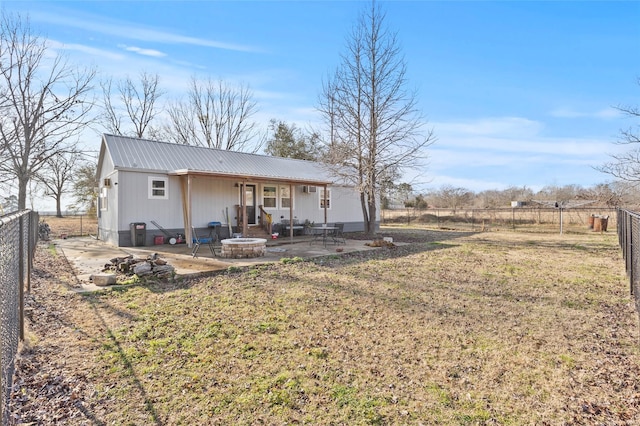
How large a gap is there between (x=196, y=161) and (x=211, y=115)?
17.5 m

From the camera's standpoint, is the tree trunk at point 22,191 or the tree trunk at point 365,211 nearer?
the tree trunk at point 22,191

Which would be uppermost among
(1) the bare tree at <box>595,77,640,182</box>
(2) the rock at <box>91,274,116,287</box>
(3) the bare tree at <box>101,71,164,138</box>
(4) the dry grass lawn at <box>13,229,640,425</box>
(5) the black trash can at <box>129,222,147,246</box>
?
(3) the bare tree at <box>101,71,164,138</box>

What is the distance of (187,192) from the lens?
1257 cm

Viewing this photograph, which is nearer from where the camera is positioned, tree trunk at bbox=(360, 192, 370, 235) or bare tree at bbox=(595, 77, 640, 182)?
bare tree at bbox=(595, 77, 640, 182)

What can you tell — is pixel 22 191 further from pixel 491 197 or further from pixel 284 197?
pixel 491 197

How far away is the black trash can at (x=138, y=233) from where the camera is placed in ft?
38.1

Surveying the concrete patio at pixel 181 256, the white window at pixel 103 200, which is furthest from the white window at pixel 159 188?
the white window at pixel 103 200

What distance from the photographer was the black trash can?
11.6 meters

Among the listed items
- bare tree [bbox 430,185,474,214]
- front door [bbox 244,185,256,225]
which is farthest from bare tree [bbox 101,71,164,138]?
bare tree [bbox 430,185,474,214]

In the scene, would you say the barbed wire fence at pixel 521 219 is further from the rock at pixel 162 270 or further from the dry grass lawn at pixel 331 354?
the rock at pixel 162 270

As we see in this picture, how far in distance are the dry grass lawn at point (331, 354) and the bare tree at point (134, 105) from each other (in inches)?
1001

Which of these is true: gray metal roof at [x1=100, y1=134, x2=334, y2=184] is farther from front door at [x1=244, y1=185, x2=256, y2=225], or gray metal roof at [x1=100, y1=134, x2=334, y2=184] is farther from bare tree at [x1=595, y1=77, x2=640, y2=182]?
bare tree at [x1=595, y1=77, x2=640, y2=182]

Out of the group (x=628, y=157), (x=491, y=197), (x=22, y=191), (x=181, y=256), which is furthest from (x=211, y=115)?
(x=491, y=197)

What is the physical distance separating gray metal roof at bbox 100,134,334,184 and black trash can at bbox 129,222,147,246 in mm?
1918
